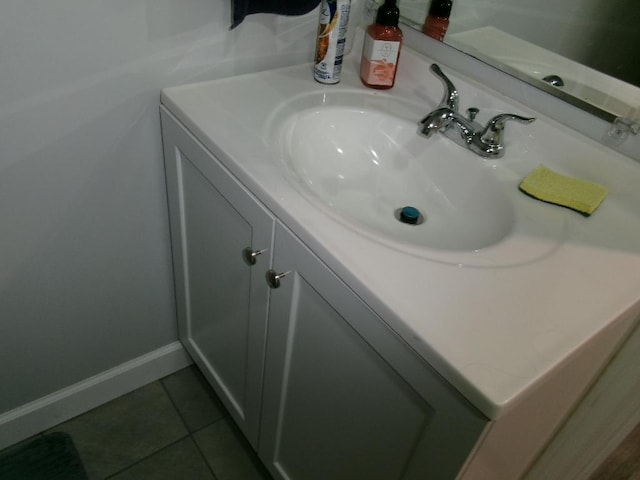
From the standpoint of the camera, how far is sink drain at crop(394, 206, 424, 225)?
0.96 m

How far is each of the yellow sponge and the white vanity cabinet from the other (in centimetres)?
40

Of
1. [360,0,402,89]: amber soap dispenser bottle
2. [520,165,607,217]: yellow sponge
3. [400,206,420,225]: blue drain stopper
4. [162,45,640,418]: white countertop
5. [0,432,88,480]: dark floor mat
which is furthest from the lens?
[0,432,88,480]: dark floor mat

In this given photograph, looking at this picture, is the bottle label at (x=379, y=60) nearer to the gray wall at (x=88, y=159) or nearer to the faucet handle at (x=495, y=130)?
the gray wall at (x=88, y=159)

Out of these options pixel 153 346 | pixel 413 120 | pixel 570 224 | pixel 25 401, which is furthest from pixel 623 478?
pixel 25 401

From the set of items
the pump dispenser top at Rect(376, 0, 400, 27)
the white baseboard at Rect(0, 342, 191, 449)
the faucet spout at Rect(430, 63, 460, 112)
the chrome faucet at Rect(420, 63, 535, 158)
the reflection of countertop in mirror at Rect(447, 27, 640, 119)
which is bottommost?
the white baseboard at Rect(0, 342, 191, 449)

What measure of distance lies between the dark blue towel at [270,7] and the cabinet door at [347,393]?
1.39ft

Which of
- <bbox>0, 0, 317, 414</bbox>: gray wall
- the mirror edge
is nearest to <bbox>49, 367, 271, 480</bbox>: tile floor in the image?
<bbox>0, 0, 317, 414</bbox>: gray wall

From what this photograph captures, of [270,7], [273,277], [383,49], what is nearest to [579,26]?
[383,49]

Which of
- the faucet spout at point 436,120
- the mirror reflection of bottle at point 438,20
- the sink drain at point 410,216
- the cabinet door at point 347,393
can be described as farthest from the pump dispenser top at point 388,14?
the cabinet door at point 347,393

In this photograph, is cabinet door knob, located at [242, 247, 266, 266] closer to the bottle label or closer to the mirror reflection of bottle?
the bottle label

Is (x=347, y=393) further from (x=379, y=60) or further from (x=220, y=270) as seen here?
(x=379, y=60)

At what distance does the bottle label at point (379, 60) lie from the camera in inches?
42.4

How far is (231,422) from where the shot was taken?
4.88 feet

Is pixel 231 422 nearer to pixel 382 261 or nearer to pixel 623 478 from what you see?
pixel 382 261
